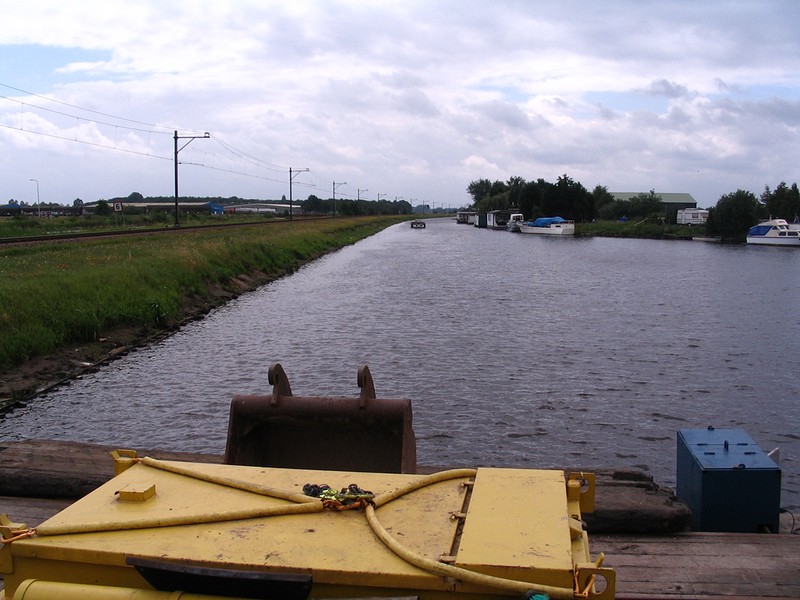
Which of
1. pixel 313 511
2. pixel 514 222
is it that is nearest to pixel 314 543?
pixel 313 511

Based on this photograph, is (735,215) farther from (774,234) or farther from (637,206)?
(637,206)

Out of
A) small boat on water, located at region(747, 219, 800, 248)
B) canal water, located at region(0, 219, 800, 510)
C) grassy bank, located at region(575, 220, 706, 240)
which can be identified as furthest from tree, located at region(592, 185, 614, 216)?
canal water, located at region(0, 219, 800, 510)

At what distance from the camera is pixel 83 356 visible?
57.4 feet

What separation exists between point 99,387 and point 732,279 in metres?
37.5

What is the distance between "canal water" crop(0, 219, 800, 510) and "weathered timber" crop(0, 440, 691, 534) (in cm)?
394

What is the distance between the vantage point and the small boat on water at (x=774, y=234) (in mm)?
81812

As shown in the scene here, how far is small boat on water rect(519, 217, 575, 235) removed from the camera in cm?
10750

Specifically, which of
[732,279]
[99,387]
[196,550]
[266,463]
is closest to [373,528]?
[196,550]

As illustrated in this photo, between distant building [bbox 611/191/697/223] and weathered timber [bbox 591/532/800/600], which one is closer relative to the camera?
weathered timber [bbox 591/532/800/600]

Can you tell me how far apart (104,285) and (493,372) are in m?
11.5

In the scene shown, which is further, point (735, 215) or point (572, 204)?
point (572, 204)

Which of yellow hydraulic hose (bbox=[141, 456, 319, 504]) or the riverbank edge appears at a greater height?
yellow hydraulic hose (bbox=[141, 456, 319, 504])

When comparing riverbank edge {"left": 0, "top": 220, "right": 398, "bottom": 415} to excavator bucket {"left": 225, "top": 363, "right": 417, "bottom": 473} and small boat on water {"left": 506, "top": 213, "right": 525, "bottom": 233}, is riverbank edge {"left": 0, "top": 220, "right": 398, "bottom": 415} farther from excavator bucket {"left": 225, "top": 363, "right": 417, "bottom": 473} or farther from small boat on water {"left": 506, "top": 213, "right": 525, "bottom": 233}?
small boat on water {"left": 506, "top": 213, "right": 525, "bottom": 233}

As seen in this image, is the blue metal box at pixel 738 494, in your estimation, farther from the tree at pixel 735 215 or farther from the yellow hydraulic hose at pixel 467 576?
the tree at pixel 735 215
